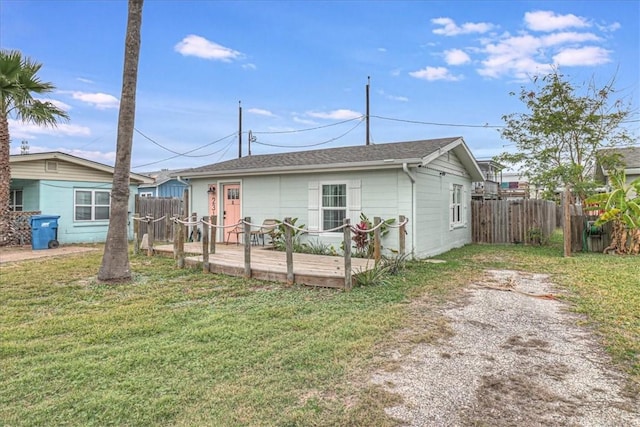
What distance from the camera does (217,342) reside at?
3.90 metres

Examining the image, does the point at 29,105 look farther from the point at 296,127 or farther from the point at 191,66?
the point at 296,127

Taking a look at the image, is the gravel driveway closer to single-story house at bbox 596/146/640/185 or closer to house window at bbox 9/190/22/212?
single-story house at bbox 596/146/640/185

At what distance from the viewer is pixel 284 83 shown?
19.2 meters

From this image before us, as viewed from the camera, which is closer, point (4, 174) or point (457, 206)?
point (4, 174)

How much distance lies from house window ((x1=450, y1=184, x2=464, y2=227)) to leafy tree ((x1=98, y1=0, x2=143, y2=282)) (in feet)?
31.2

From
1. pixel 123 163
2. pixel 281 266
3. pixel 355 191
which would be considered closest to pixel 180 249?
pixel 123 163

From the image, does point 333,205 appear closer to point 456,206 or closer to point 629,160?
point 456,206

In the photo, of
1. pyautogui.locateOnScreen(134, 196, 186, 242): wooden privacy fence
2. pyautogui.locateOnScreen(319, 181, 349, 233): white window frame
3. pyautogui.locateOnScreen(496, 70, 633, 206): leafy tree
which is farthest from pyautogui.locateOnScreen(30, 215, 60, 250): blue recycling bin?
pyautogui.locateOnScreen(496, 70, 633, 206): leafy tree

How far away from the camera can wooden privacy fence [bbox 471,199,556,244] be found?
1324 centimetres

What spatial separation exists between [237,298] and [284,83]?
15578 millimetres

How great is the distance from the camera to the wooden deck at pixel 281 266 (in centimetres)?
663

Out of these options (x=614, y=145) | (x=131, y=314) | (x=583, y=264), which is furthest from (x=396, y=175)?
(x=614, y=145)

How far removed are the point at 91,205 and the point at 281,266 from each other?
11282 millimetres

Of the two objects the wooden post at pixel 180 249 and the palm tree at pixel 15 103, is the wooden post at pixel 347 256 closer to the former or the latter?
the wooden post at pixel 180 249
